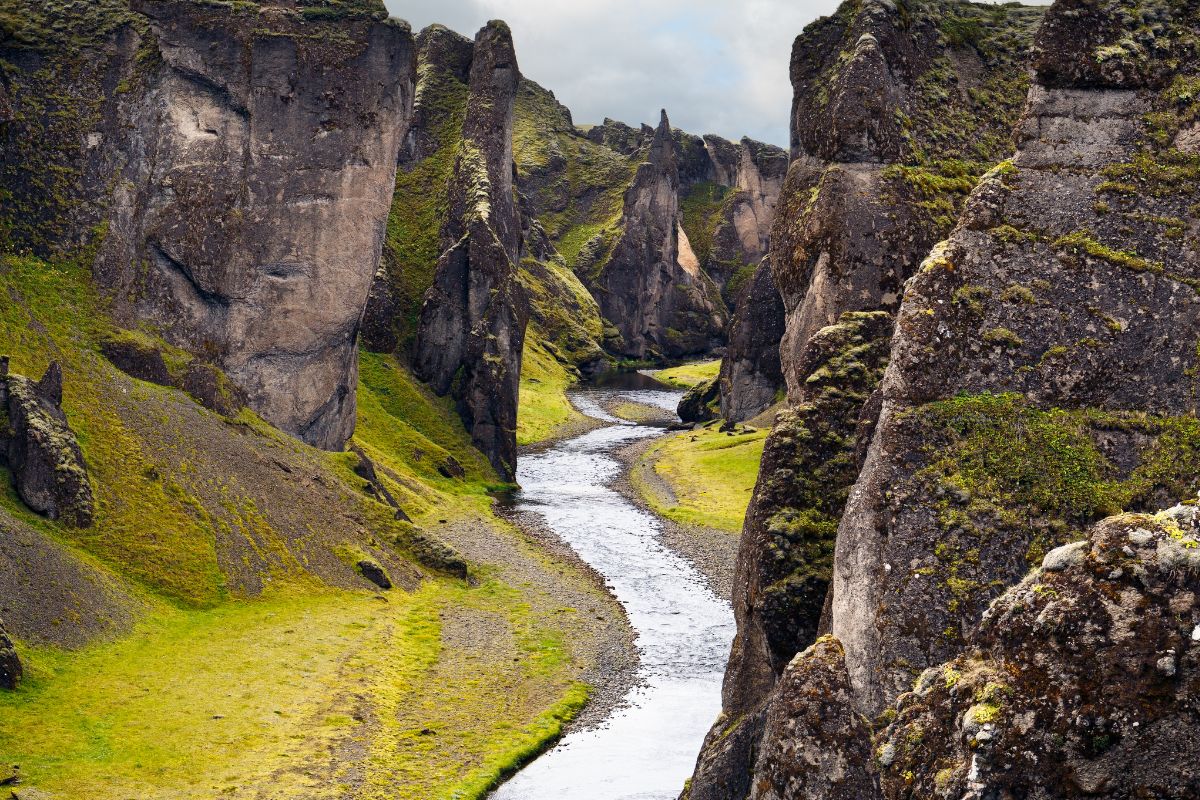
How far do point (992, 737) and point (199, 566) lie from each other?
45445mm

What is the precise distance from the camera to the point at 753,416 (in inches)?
4941

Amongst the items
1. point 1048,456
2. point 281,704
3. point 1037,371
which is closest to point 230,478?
point 281,704

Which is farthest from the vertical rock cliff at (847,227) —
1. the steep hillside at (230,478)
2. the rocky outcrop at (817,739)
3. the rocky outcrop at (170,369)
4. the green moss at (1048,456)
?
the rocky outcrop at (170,369)

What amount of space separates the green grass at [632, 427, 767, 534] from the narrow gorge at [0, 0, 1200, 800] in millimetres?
808

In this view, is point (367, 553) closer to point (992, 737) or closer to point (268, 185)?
point (268, 185)

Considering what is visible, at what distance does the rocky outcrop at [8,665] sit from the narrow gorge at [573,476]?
0.12m

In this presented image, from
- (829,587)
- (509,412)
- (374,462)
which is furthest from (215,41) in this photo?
(829,587)

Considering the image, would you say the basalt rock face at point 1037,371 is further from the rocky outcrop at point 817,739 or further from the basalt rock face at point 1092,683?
the basalt rock face at point 1092,683

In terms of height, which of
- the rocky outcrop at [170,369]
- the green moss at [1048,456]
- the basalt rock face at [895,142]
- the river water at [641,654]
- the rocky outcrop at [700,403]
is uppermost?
the basalt rock face at [895,142]

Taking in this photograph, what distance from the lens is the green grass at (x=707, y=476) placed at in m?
85.5

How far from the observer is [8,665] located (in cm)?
3784

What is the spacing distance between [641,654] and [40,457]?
1176 inches

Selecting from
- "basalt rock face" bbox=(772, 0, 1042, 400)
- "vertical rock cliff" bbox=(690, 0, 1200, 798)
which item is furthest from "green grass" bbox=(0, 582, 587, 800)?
"basalt rock face" bbox=(772, 0, 1042, 400)

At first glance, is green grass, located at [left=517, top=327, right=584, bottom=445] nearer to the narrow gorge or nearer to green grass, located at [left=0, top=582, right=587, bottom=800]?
the narrow gorge
